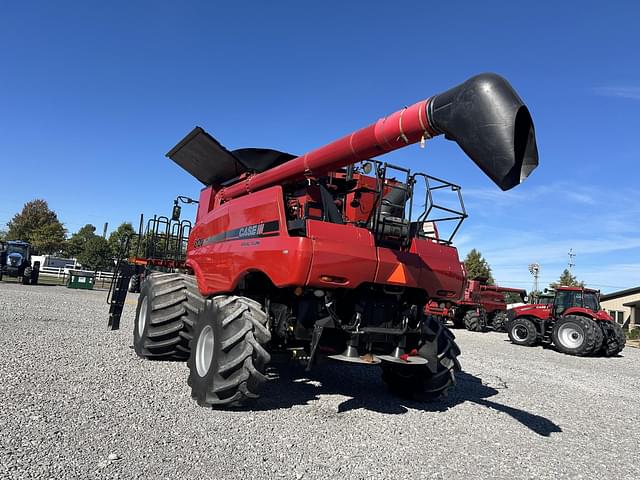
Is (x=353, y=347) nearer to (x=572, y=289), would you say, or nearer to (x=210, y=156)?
(x=210, y=156)

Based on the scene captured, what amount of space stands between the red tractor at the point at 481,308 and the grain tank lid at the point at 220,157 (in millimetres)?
16442

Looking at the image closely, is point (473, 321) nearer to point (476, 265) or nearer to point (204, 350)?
point (204, 350)

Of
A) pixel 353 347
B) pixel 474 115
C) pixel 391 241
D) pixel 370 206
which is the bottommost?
pixel 353 347

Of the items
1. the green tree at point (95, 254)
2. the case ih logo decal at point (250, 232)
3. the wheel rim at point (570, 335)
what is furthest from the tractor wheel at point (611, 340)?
the green tree at point (95, 254)

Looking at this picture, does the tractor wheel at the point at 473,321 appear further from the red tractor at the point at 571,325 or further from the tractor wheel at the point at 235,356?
the tractor wheel at the point at 235,356

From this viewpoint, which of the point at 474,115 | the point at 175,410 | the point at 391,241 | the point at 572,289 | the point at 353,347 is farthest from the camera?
the point at 572,289

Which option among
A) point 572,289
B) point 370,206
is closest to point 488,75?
point 370,206

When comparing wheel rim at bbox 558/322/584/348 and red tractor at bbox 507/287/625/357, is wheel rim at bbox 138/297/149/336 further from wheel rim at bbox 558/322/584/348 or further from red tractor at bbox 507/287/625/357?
wheel rim at bbox 558/322/584/348

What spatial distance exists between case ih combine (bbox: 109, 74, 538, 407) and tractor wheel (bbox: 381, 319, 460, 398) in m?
0.02

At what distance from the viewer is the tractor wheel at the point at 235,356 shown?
4.73 metres

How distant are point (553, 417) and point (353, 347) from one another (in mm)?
3145

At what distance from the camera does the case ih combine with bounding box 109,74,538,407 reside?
12.9 ft

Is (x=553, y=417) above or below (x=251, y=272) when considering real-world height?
below

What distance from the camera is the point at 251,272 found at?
571 cm
